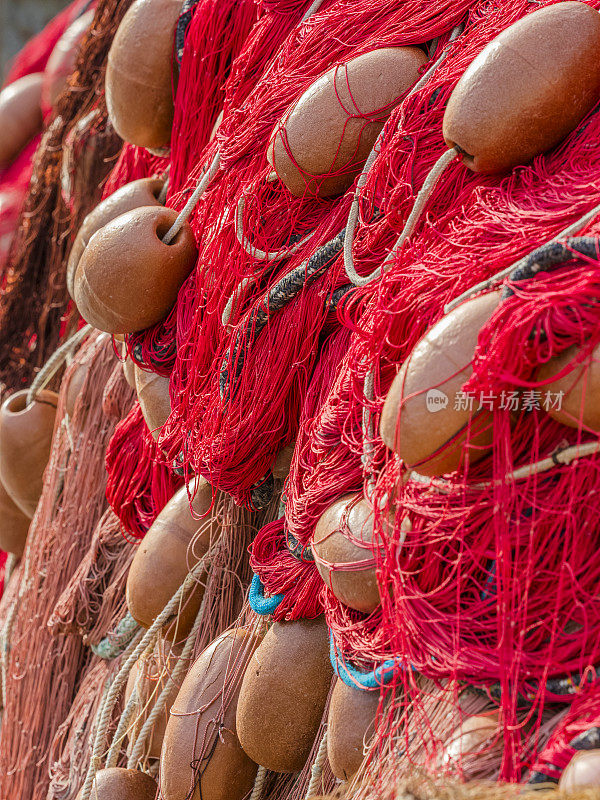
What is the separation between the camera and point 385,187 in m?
1.25

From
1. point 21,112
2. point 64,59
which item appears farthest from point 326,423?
point 21,112

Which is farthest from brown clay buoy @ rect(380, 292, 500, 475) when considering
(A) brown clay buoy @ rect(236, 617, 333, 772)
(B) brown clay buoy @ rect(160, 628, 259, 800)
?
(B) brown clay buoy @ rect(160, 628, 259, 800)

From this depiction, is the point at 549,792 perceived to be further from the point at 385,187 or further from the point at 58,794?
the point at 58,794

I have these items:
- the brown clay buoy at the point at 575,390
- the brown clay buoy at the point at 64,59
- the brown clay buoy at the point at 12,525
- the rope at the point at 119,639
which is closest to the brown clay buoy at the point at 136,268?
the rope at the point at 119,639

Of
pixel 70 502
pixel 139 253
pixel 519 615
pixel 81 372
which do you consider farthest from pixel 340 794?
pixel 81 372

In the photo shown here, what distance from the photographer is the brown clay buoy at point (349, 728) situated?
113cm

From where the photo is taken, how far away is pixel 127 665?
1.65 meters

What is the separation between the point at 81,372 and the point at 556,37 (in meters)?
1.20

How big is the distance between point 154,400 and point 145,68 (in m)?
0.60

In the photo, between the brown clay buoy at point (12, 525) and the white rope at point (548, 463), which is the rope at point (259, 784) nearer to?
the white rope at point (548, 463)

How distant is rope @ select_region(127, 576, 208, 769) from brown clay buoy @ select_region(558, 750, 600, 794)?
81 cm

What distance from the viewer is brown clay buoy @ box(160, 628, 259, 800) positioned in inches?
54.1

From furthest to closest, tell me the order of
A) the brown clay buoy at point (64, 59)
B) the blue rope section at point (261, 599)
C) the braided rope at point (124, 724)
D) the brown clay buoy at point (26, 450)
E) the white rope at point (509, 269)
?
the brown clay buoy at point (64, 59) < the brown clay buoy at point (26, 450) < the braided rope at point (124, 724) < the blue rope section at point (261, 599) < the white rope at point (509, 269)

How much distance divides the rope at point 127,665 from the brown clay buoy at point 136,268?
39cm
